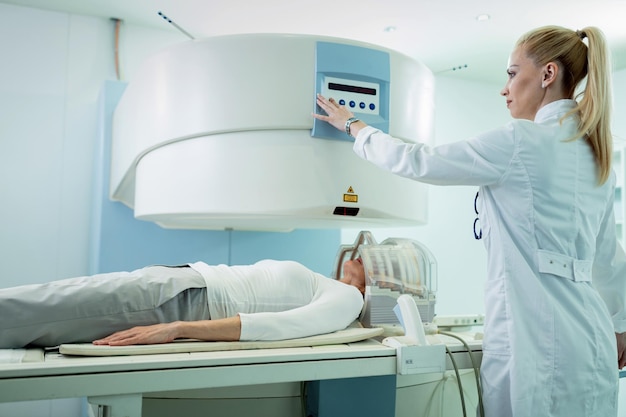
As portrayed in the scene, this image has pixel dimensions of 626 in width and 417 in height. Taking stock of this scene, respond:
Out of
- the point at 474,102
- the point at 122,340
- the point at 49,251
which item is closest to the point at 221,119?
the point at 122,340

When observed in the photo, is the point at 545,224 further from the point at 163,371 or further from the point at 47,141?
the point at 47,141

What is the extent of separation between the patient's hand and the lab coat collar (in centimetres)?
96

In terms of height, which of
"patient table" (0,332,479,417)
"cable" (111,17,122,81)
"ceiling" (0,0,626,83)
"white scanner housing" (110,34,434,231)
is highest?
A: "ceiling" (0,0,626,83)

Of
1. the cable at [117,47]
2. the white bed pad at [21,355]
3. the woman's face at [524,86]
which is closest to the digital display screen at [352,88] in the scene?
the woman's face at [524,86]

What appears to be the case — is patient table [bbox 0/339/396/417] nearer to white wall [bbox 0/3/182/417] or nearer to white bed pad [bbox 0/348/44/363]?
white bed pad [bbox 0/348/44/363]

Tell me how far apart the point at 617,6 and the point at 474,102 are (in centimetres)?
120

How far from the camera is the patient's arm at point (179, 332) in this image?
1139mm

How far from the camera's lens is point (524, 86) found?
1318 mm

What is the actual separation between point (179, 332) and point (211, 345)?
0.08 m

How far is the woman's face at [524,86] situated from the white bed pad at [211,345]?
66 centimetres

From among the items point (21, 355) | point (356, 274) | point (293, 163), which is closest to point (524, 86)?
point (293, 163)

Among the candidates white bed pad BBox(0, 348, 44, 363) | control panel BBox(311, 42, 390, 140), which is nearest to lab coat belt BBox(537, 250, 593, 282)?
control panel BBox(311, 42, 390, 140)

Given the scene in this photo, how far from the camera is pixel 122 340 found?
3.71 feet

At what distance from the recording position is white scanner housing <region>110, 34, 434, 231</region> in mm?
1386
